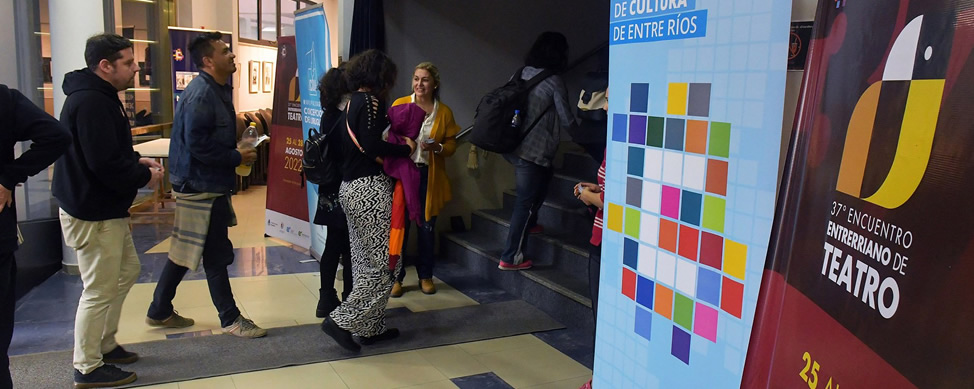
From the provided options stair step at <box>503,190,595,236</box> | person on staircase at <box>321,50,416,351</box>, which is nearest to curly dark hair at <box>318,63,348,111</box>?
person on staircase at <box>321,50,416,351</box>

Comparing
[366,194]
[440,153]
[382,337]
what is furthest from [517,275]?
[366,194]

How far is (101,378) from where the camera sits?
10.7 ft

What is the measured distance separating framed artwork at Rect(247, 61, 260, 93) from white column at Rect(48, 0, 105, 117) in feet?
19.0

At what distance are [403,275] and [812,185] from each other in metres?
4.16

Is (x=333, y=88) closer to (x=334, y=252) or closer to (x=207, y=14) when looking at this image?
(x=334, y=252)

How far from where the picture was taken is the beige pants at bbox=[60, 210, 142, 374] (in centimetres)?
317

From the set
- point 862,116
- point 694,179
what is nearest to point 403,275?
point 694,179

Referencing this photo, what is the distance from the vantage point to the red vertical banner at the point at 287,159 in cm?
622

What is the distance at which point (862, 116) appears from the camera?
0.85m

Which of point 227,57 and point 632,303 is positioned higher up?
point 227,57

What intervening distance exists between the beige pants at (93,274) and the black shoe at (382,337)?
4.05 feet

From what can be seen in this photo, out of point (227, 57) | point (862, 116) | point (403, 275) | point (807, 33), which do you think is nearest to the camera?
point (862, 116)

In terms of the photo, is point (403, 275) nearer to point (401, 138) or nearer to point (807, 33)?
point (401, 138)

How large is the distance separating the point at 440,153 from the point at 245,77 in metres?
6.88
